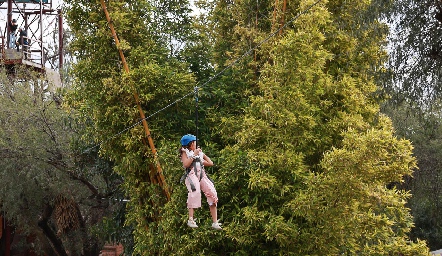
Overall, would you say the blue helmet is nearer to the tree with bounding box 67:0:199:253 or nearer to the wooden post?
the tree with bounding box 67:0:199:253

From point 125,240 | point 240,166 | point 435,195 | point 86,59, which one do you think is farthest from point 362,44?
point 435,195

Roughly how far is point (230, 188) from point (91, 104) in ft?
8.07

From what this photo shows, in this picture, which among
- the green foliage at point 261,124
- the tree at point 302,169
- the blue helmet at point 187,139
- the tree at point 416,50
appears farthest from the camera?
the tree at point 416,50

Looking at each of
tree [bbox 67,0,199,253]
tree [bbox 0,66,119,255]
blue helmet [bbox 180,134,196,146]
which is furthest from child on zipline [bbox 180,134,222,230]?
tree [bbox 0,66,119,255]

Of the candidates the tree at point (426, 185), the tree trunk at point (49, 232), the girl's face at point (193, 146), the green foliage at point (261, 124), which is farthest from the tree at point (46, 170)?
the tree at point (426, 185)

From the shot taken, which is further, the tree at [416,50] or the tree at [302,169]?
the tree at [416,50]

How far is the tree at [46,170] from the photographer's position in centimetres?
1190

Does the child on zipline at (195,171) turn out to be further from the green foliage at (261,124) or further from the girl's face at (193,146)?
the green foliage at (261,124)

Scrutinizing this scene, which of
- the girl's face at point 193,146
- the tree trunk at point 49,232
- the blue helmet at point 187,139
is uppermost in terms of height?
the tree trunk at point 49,232

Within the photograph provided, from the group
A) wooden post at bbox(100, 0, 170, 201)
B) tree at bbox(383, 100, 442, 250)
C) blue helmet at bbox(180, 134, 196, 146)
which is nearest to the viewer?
blue helmet at bbox(180, 134, 196, 146)

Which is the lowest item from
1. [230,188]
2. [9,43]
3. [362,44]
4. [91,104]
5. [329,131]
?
[230,188]

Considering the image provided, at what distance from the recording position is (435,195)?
1720 centimetres

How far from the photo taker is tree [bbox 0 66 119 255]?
11898 mm

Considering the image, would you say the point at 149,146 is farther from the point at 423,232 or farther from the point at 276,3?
the point at 423,232
